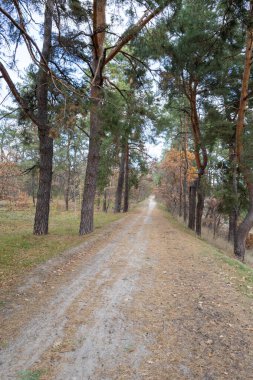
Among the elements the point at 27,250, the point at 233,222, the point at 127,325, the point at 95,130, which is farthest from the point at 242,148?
the point at 127,325

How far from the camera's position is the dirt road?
309 centimetres

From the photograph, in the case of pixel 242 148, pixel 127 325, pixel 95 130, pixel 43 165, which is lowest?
pixel 127 325

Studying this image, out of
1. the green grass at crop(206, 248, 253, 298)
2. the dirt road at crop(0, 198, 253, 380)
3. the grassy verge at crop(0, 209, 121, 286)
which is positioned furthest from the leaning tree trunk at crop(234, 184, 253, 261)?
the grassy verge at crop(0, 209, 121, 286)

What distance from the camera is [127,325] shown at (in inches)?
159

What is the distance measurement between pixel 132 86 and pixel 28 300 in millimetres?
10358

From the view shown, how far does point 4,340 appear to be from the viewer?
11.8 ft

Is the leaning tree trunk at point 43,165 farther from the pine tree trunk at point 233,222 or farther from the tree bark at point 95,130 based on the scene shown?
the pine tree trunk at point 233,222

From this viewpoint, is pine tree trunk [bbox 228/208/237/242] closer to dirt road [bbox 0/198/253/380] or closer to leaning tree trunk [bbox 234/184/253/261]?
leaning tree trunk [bbox 234/184/253/261]

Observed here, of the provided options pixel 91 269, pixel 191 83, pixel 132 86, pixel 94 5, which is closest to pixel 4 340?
pixel 91 269

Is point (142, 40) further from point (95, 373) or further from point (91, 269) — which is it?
point (95, 373)

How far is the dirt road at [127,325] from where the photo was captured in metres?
3.09

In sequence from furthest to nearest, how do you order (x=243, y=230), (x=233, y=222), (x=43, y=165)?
(x=233, y=222), (x=243, y=230), (x=43, y=165)

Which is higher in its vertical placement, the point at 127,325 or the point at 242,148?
the point at 242,148

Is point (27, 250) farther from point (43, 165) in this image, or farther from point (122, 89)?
point (122, 89)
